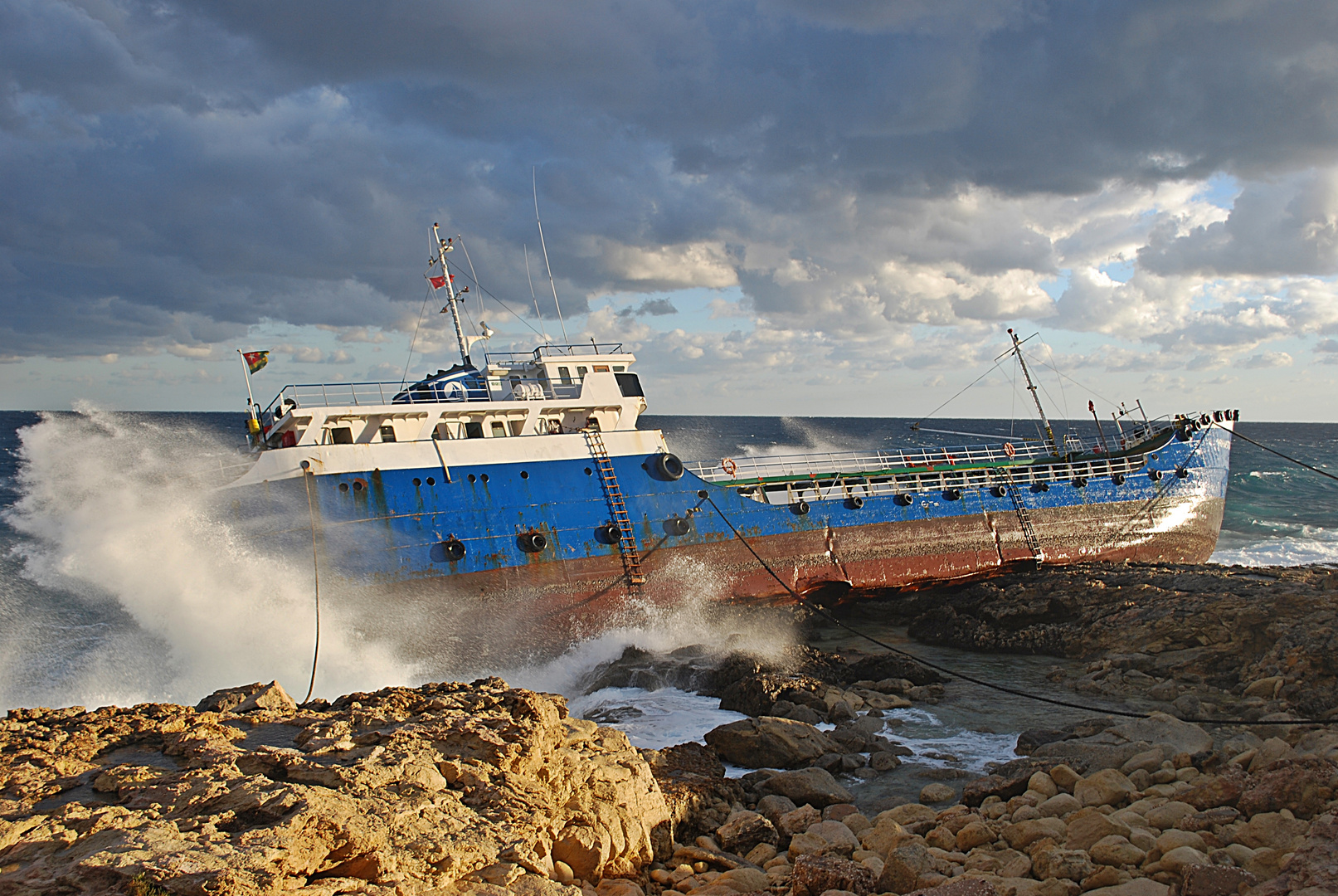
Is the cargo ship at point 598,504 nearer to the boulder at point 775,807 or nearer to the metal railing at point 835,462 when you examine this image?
the metal railing at point 835,462

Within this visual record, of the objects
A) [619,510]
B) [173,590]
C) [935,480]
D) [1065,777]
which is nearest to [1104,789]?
[1065,777]

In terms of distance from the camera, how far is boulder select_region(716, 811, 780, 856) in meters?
8.15

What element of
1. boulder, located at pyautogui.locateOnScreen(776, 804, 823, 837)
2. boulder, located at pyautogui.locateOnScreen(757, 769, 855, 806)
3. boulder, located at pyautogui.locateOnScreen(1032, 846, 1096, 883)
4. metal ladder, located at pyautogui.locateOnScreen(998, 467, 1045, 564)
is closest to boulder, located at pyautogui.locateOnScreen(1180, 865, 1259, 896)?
boulder, located at pyautogui.locateOnScreen(1032, 846, 1096, 883)

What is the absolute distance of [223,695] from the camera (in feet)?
31.0

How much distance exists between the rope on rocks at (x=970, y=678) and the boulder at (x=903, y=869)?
620cm

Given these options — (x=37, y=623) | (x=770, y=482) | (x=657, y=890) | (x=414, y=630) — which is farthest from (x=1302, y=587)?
(x=37, y=623)

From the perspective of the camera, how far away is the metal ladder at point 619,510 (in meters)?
19.0

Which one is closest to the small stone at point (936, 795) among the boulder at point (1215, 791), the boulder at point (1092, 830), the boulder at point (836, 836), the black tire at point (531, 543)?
the boulder at point (836, 836)

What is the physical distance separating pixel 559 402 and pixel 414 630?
6.88 meters

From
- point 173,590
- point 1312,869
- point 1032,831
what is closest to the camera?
point 1312,869

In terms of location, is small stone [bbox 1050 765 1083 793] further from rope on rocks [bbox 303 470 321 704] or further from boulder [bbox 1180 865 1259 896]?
rope on rocks [bbox 303 470 321 704]

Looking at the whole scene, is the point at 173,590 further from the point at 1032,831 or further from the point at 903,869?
→ the point at 1032,831

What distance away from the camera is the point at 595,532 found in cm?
1897

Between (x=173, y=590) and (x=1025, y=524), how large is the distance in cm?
2433
